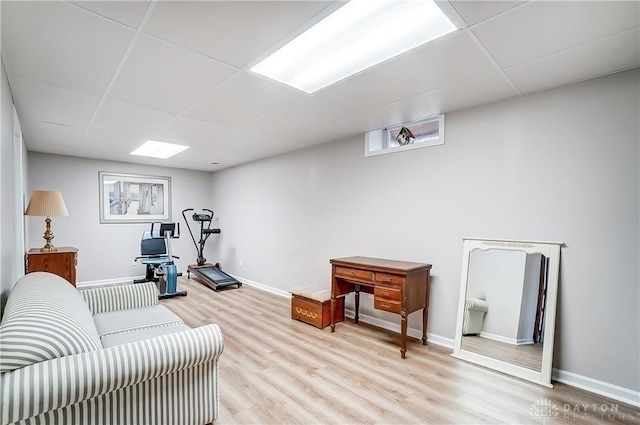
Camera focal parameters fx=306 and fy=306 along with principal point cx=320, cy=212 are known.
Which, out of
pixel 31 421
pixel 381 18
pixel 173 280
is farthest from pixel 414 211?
pixel 173 280

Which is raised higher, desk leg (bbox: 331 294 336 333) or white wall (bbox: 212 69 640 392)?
white wall (bbox: 212 69 640 392)

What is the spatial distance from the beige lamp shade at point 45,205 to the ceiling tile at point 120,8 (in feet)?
8.88

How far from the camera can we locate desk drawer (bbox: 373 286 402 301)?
290cm

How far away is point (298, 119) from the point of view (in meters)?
3.35

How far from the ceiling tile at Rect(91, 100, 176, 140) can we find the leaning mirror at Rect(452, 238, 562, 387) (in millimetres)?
3413

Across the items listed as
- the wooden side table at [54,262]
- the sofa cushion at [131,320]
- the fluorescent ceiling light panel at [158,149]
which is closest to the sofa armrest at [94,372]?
the sofa cushion at [131,320]

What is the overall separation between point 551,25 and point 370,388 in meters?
2.62

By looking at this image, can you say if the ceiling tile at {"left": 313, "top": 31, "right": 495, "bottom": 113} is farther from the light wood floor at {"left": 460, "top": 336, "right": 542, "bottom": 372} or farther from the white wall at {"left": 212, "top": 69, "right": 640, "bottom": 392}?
the light wood floor at {"left": 460, "top": 336, "right": 542, "bottom": 372}

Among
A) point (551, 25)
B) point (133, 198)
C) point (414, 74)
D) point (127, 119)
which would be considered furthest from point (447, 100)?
point (133, 198)

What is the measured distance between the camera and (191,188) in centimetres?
686

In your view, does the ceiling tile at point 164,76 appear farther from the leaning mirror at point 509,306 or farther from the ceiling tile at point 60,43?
the leaning mirror at point 509,306

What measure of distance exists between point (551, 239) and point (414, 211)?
1241 millimetres

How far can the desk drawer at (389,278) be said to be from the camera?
289 centimetres

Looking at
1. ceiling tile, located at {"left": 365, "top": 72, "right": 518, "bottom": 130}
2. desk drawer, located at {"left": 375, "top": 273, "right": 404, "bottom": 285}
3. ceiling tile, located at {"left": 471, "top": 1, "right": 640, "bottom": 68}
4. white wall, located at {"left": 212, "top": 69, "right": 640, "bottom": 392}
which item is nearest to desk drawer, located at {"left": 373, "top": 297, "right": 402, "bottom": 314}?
desk drawer, located at {"left": 375, "top": 273, "right": 404, "bottom": 285}
